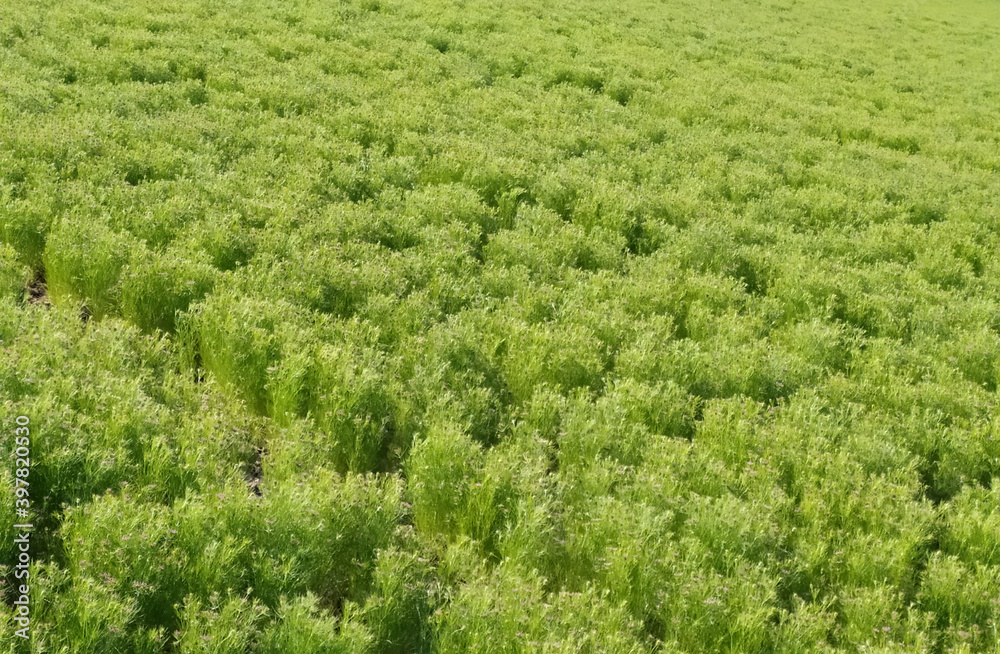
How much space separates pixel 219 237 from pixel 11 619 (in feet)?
15.0

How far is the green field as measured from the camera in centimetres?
406

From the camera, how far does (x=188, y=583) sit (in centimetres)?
379

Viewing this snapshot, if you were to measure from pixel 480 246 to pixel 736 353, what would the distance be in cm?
333

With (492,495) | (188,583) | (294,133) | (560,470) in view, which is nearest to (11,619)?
(188,583)

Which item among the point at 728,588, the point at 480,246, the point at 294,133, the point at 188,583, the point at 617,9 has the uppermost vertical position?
the point at 617,9

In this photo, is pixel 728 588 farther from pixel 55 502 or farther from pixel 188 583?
pixel 55 502

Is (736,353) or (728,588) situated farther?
(736,353)

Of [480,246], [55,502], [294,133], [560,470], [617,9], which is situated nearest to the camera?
[55,502]

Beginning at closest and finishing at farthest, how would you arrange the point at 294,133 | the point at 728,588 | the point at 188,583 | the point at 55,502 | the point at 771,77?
the point at 188,583 < the point at 55,502 < the point at 728,588 < the point at 294,133 < the point at 771,77

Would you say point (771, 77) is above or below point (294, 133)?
above

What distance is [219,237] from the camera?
7219 mm

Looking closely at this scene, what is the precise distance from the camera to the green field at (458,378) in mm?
4059

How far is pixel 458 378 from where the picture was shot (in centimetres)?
607

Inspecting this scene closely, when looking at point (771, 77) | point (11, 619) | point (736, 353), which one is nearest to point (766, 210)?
point (736, 353)
